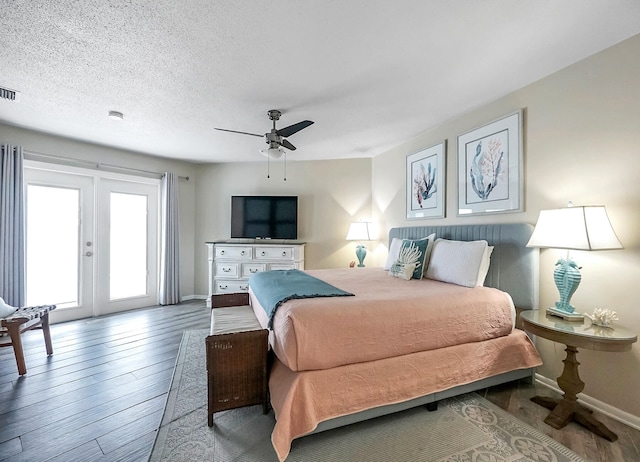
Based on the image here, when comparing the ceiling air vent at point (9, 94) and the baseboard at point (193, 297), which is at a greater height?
the ceiling air vent at point (9, 94)

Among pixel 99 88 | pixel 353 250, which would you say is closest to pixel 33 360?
pixel 99 88

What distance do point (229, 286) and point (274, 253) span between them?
3.08ft

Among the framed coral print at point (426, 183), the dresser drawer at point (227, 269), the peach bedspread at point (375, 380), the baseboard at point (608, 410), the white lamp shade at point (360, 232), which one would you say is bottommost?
the baseboard at point (608, 410)

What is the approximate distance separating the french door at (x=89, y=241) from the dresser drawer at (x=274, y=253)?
190 cm

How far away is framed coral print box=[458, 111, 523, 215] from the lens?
101 inches

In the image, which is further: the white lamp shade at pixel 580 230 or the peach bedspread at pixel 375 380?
the white lamp shade at pixel 580 230

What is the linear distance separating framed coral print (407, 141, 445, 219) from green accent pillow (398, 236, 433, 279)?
675 millimetres

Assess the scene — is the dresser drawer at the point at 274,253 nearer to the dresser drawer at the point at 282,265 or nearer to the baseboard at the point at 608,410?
the dresser drawer at the point at 282,265

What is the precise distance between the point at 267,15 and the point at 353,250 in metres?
3.79

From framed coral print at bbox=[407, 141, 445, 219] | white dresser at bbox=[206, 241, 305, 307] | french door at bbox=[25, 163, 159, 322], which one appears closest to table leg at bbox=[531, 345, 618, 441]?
framed coral print at bbox=[407, 141, 445, 219]

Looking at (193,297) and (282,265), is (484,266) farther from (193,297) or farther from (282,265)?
(193,297)

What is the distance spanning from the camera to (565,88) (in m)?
2.21

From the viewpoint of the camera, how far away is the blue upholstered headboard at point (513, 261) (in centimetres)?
237

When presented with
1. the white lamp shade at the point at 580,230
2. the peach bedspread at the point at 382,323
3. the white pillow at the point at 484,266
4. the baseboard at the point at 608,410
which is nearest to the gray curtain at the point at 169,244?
the peach bedspread at the point at 382,323
